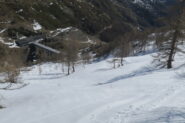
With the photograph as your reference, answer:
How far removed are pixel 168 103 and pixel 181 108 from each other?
172 centimetres

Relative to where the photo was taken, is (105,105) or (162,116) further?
(105,105)

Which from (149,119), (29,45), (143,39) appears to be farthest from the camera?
(29,45)

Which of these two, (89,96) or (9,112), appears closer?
(9,112)

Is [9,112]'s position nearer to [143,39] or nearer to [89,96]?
[89,96]

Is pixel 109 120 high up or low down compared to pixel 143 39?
down

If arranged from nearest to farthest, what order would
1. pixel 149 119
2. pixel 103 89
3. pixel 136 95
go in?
pixel 149 119 → pixel 136 95 → pixel 103 89

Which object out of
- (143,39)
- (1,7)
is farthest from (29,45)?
(1,7)

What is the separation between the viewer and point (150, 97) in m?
18.7

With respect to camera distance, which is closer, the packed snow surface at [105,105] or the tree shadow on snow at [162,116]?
the tree shadow on snow at [162,116]

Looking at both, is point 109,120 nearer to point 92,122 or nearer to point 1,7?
point 92,122

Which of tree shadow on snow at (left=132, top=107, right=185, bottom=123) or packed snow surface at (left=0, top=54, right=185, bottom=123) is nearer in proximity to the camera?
tree shadow on snow at (left=132, top=107, right=185, bottom=123)

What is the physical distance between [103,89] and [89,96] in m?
2.25

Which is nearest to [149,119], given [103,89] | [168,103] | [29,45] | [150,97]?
[168,103]

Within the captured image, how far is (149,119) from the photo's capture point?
14352mm
